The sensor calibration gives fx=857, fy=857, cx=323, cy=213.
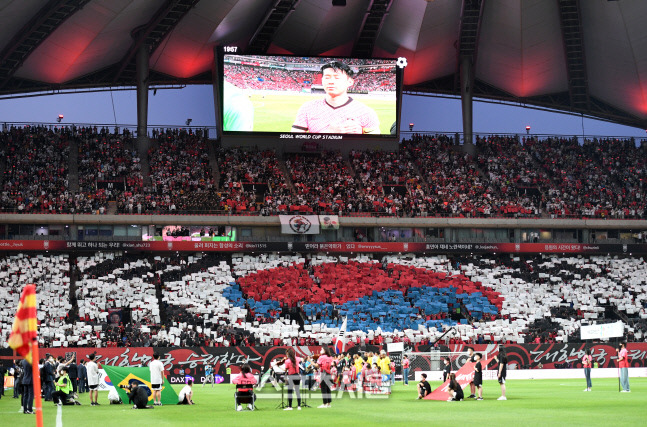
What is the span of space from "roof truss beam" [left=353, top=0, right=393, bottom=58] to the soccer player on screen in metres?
2.83

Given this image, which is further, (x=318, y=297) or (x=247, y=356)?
(x=318, y=297)

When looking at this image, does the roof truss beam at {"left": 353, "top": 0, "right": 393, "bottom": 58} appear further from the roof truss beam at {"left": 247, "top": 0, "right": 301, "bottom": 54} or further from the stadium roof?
the roof truss beam at {"left": 247, "top": 0, "right": 301, "bottom": 54}

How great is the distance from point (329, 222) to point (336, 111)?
9958mm

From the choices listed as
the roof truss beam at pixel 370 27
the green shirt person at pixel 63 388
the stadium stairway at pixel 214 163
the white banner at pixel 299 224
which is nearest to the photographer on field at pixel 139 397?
the green shirt person at pixel 63 388

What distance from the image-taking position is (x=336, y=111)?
2847 inches

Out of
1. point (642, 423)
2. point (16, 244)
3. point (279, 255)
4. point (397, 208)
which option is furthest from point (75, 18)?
point (642, 423)

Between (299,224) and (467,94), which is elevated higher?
(467,94)

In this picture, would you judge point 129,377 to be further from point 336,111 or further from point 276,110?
point 336,111

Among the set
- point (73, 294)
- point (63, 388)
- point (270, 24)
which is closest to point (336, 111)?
point (270, 24)

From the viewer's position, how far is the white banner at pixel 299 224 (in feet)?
224

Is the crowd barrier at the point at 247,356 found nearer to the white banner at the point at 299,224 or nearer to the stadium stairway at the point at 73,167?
the white banner at the point at 299,224

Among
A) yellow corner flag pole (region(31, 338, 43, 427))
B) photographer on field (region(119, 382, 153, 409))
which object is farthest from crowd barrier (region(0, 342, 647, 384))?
yellow corner flag pole (region(31, 338, 43, 427))

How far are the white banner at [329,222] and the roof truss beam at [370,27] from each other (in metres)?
15.0

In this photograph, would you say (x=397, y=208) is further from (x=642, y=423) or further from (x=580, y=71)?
(x=642, y=423)
